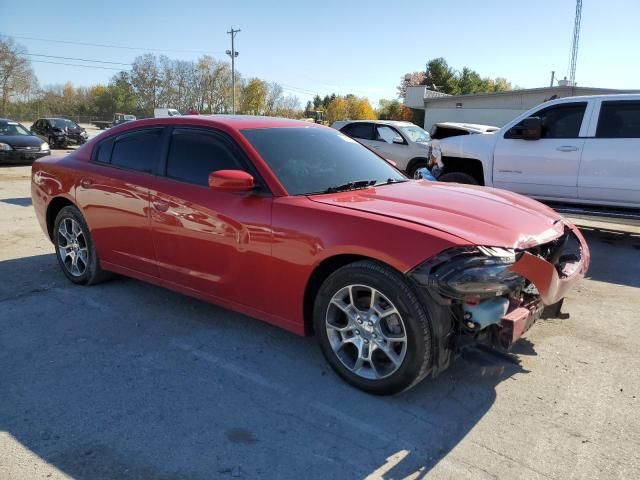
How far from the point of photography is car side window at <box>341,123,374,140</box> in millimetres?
13008

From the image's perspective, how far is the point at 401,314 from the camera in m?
2.91

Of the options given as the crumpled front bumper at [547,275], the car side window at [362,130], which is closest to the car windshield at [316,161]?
the crumpled front bumper at [547,275]

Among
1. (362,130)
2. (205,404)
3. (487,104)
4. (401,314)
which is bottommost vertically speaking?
(205,404)

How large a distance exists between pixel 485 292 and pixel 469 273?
15 centimetres

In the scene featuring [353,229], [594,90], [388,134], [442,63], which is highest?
[442,63]

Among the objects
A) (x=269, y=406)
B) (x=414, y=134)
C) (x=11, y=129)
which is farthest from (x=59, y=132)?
(x=269, y=406)

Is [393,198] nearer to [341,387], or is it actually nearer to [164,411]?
[341,387]

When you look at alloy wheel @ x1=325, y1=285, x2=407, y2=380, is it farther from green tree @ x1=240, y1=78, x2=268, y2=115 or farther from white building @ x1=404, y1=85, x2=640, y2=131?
green tree @ x1=240, y1=78, x2=268, y2=115

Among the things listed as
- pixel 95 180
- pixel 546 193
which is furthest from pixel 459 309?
pixel 546 193

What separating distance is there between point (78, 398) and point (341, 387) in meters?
1.58

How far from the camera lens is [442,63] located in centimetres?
6762

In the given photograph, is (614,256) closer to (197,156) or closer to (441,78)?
(197,156)

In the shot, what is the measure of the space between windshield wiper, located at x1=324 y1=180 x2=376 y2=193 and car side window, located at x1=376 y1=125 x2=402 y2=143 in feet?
29.4

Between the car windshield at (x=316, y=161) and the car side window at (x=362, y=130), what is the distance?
8.68m
